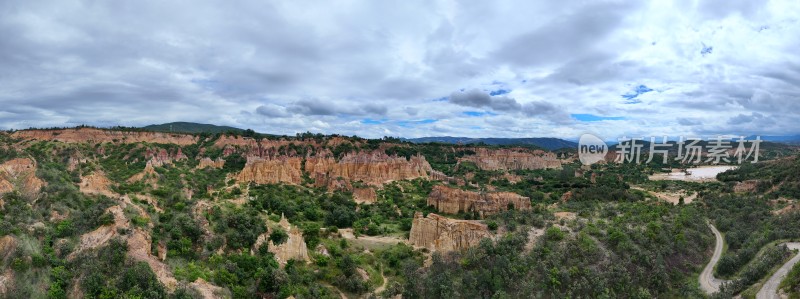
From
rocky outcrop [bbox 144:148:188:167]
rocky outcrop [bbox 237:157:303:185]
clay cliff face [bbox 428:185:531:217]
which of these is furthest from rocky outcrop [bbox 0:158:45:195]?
clay cliff face [bbox 428:185:531:217]

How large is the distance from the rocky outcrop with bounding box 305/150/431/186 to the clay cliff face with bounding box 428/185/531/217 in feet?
52.4

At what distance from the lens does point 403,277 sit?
32.4 metres

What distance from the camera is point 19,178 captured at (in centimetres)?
2830

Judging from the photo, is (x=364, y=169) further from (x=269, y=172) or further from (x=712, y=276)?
(x=712, y=276)

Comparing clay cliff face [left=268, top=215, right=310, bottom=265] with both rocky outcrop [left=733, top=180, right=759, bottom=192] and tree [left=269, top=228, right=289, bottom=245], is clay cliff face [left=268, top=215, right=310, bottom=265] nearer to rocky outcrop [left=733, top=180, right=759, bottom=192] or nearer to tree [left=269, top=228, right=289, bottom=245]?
tree [left=269, top=228, right=289, bottom=245]

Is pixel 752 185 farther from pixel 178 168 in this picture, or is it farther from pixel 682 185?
pixel 178 168

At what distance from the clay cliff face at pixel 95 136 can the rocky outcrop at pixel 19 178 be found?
43550 millimetres

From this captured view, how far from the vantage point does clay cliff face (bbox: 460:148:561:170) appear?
353 feet

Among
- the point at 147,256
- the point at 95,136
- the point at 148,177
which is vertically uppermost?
the point at 95,136

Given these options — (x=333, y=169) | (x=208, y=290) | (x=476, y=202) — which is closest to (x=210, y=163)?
(x=333, y=169)

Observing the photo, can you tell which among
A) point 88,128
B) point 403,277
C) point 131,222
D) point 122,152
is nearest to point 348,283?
point 403,277

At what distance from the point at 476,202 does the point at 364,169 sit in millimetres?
25514

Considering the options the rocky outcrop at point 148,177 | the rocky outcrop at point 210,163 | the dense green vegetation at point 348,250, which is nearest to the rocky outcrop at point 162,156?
the rocky outcrop at point 210,163

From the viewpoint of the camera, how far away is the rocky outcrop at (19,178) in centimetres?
2560
